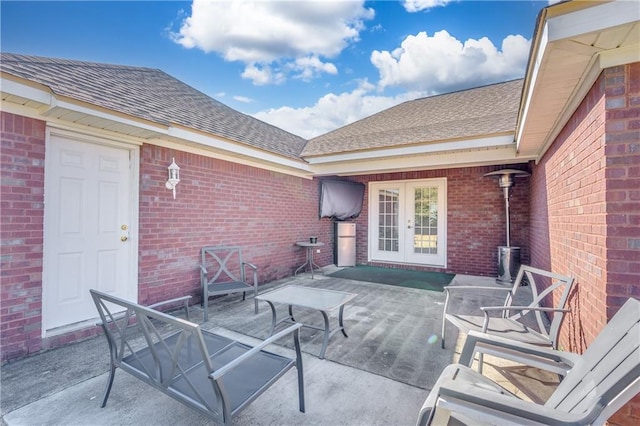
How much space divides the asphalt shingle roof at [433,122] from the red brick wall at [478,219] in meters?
1.46

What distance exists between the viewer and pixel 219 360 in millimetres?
2088

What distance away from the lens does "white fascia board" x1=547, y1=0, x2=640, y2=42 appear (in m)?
1.40

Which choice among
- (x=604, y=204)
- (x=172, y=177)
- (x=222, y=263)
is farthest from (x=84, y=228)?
(x=604, y=204)

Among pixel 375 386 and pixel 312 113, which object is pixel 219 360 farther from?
pixel 312 113

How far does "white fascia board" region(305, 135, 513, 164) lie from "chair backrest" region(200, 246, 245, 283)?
2.81 metres

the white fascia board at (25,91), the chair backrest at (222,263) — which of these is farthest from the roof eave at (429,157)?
the white fascia board at (25,91)

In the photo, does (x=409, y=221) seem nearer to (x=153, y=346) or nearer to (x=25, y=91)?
(x=153, y=346)

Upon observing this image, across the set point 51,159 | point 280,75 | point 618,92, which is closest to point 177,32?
point 280,75

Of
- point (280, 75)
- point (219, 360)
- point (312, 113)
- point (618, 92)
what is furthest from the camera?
point (312, 113)

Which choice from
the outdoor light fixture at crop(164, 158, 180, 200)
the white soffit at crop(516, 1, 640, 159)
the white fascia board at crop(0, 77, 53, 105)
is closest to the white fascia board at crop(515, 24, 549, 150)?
the white soffit at crop(516, 1, 640, 159)

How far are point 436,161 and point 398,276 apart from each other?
114 inches

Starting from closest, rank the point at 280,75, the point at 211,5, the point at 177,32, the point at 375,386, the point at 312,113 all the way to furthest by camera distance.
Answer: the point at 375,386
the point at 211,5
the point at 177,32
the point at 280,75
the point at 312,113

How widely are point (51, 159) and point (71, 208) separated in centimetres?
58

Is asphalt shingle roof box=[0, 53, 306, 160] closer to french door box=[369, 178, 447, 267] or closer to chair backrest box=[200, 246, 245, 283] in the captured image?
chair backrest box=[200, 246, 245, 283]
